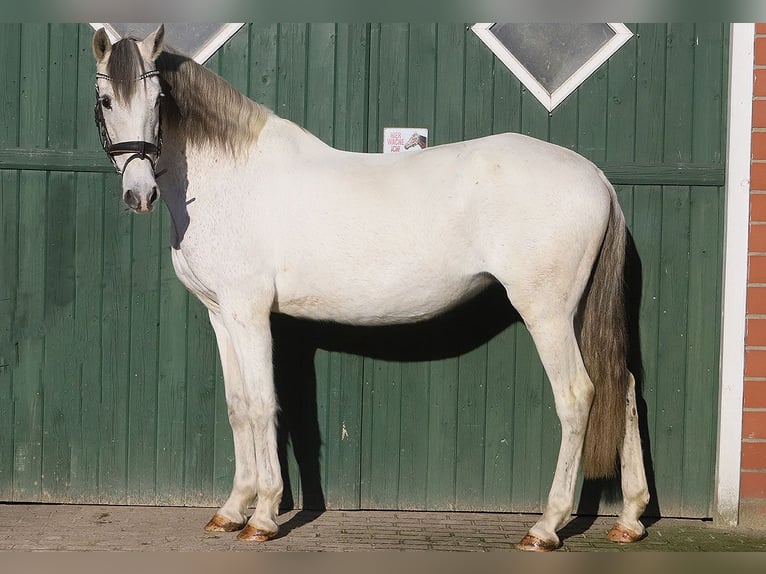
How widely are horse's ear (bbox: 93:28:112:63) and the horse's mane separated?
0.27m

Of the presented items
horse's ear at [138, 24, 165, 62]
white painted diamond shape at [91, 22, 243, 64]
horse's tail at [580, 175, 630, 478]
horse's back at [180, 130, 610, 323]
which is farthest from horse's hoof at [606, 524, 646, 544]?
white painted diamond shape at [91, 22, 243, 64]

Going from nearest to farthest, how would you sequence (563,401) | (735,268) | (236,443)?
1. (563,401)
2. (236,443)
3. (735,268)

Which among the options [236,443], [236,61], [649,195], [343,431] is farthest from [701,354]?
[236,61]

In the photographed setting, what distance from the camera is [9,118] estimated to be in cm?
537

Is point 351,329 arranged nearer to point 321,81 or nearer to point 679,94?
point 321,81

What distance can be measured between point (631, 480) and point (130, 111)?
9.77ft

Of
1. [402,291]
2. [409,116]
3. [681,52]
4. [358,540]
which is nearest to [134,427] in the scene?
[358,540]

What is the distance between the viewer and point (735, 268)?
5227 mm

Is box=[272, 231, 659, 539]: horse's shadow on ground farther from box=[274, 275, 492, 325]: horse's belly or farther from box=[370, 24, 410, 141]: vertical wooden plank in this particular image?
box=[370, 24, 410, 141]: vertical wooden plank

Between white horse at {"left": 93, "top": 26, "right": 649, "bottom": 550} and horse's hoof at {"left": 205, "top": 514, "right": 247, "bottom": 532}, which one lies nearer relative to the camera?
white horse at {"left": 93, "top": 26, "right": 649, "bottom": 550}

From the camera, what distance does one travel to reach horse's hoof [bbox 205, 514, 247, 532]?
4895 millimetres

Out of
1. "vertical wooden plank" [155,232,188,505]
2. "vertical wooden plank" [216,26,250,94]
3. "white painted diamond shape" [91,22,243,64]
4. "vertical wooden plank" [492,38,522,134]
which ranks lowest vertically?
"vertical wooden plank" [155,232,188,505]

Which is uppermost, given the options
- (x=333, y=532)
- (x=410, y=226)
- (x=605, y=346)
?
(x=410, y=226)

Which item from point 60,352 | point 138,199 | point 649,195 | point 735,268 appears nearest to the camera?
point 138,199
